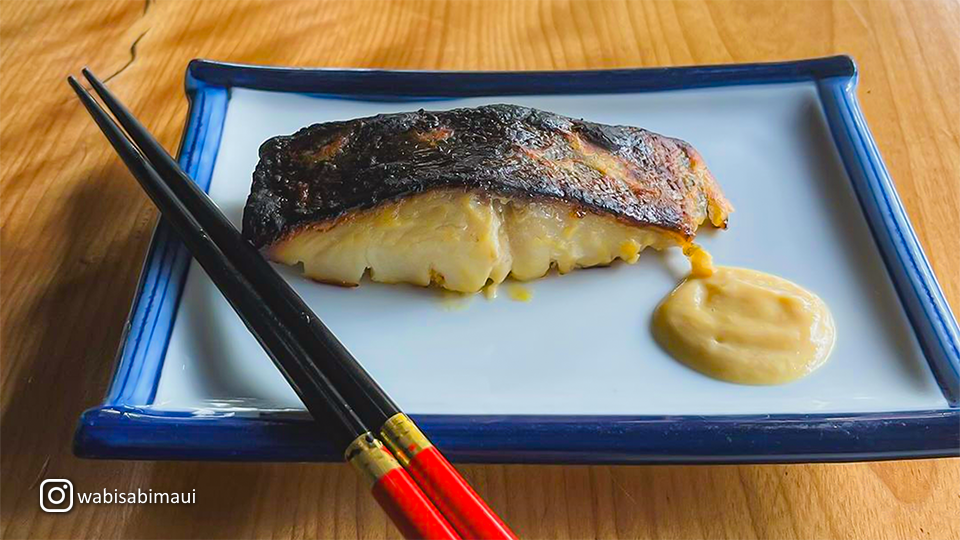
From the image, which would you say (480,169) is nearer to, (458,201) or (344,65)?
(458,201)

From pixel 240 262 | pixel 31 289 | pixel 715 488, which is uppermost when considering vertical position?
pixel 240 262

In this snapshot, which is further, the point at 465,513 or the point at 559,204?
the point at 559,204

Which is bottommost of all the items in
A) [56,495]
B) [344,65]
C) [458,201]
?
[56,495]

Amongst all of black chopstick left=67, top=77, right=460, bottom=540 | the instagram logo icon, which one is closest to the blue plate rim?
black chopstick left=67, top=77, right=460, bottom=540

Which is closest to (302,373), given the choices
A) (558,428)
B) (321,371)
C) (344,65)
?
(321,371)

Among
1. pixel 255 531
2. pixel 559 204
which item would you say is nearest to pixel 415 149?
pixel 559 204

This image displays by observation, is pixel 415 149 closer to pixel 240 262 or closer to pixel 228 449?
pixel 240 262
